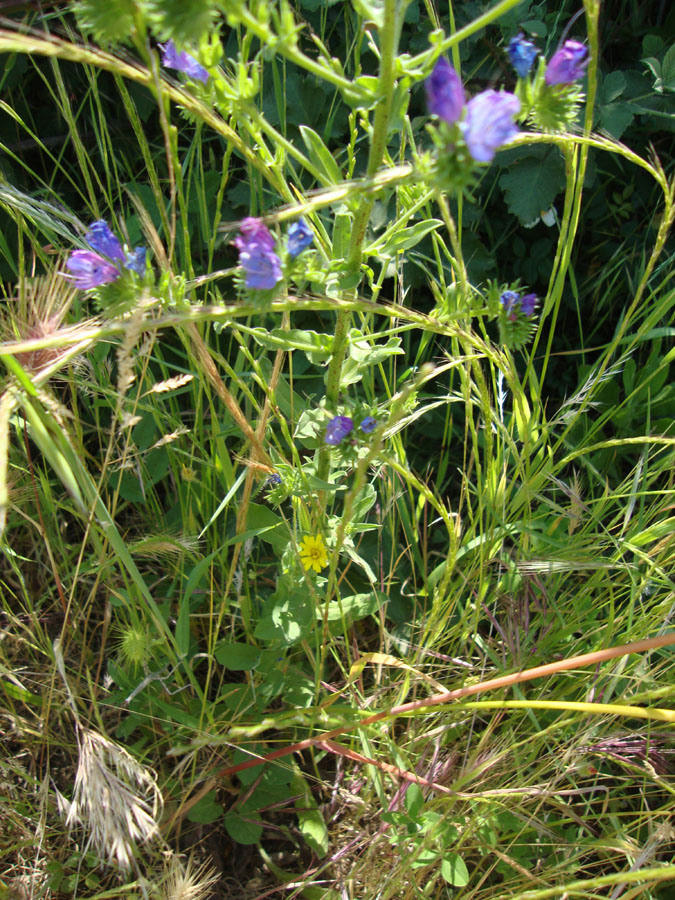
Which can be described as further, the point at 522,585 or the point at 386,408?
the point at 522,585

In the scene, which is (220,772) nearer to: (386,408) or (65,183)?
(386,408)

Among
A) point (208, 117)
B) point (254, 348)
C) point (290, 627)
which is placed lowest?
point (290, 627)

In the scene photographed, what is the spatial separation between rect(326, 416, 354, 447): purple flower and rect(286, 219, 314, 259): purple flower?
0.31m

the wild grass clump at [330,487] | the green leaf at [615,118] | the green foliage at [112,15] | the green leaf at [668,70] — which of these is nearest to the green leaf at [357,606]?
the wild grass clump at [330,487]

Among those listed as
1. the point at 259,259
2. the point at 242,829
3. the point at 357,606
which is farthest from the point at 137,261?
the point at 242,829

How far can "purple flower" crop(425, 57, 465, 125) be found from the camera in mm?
782

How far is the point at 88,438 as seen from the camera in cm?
201

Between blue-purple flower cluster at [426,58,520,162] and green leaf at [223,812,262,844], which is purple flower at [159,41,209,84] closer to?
blue-purple flower cluster at [426,58,520,162]

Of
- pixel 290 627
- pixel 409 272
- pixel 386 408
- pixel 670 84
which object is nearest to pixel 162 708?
pixel 290 627

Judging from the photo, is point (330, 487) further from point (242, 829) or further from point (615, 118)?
point (615, 118)

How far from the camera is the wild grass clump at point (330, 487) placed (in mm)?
983

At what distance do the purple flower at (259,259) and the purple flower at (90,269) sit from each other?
20cm

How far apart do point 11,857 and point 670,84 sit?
2.35 meters

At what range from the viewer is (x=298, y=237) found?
0.96 metres
